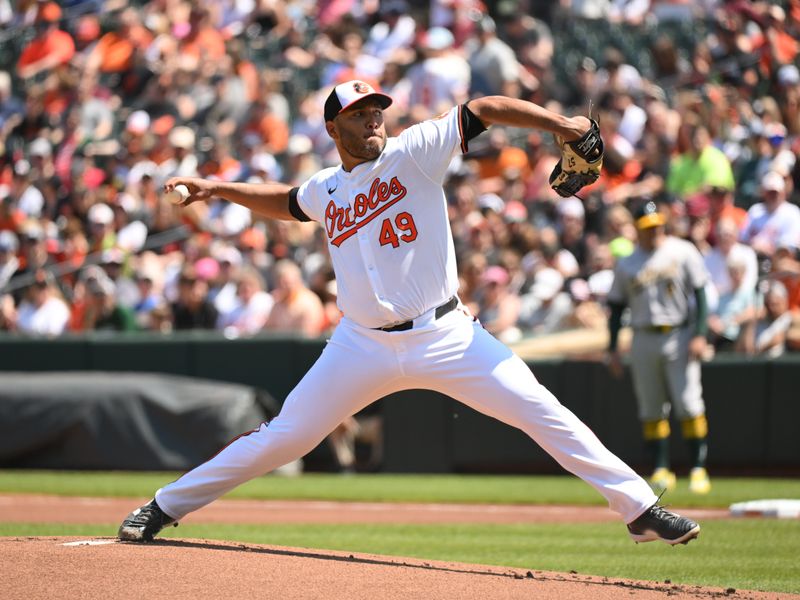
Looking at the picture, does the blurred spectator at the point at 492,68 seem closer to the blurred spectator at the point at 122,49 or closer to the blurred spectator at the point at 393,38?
the blurred spectator at the point at 393,38

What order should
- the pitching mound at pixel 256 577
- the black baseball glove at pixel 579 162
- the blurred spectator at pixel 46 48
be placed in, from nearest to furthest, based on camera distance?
the pitching mound at pixel 256 577 < the black baseball glove at pixel 579 162 < the blurred spectator at pixel 46 48

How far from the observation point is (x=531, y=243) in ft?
48.4

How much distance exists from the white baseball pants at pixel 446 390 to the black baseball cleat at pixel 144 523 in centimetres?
55

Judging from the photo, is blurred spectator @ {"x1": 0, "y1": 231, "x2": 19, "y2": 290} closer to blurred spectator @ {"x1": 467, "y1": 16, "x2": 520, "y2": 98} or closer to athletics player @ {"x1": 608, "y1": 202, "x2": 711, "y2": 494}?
blurred spectator @ {"x1": 467, "y1": 16, "x2": 520, "y2": 98}

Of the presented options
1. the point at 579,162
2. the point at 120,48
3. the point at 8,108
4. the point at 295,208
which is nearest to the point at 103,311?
the point at 120,48

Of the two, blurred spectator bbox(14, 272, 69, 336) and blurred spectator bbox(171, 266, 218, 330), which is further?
blurred spectator bbox(14, 272, 69, 336)

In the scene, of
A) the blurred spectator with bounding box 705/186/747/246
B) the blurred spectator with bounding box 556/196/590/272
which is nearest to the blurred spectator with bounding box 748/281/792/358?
the blurred spectator with bounding box 705/186/747/246

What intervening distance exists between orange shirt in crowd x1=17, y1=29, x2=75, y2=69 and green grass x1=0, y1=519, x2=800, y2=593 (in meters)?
13.0

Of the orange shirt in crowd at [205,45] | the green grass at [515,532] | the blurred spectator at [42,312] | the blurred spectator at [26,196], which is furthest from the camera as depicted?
the orange shirt in crowd at [205,45]

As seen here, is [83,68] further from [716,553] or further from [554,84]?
[716,553]

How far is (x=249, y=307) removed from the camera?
14906 millimetres

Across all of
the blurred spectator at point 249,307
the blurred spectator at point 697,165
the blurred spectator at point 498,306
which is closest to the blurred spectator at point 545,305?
the blurred spectator at point 498,306

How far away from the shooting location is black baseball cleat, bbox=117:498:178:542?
6363 mm

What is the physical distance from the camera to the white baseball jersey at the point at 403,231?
601cm
